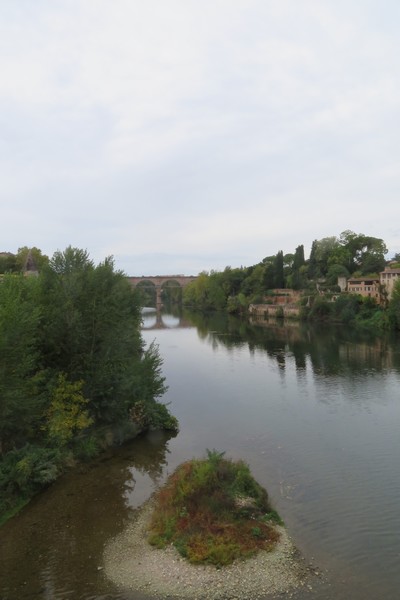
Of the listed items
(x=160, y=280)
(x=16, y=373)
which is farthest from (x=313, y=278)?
(x=16, y=373)

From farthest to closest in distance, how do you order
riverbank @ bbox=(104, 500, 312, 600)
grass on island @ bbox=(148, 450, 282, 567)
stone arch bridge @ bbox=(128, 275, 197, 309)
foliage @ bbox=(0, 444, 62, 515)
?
stone arch bridge @ bbox=(128, 275, 197, 309) < foliage @ bbox=(0, 444, 62, 515) < grass on island @ bbox=(148, 450, 282, 567) < riverbank @ bbox=(104, 500, 312, 600)

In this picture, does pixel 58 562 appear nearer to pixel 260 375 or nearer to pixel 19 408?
pixel 19 408

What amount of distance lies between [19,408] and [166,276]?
113m

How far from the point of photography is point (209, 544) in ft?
38.7

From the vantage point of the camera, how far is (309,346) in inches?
1903

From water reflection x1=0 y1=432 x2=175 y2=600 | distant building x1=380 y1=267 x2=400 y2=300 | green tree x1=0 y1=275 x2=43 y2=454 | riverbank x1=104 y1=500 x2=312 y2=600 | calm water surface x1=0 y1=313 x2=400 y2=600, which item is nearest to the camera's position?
riverbank x1=104 y1=500 x2=312 y2=600

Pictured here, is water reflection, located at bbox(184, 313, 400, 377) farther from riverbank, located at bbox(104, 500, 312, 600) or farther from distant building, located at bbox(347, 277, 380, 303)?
riverbank, located at bbox(104, 500, 312, 600)

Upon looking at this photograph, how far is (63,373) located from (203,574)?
10434 millimetres

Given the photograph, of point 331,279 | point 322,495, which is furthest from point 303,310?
point 322,495

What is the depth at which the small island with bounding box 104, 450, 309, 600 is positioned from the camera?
10664mm

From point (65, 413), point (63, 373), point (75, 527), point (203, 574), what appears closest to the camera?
point (203, 574)

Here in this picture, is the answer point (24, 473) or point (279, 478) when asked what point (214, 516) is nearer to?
point (279, 478)

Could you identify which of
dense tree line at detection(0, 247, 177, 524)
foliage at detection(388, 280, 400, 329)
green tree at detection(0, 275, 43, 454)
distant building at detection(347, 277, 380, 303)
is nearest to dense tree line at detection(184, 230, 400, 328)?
distant building at detection(347, 277, 380, 303)

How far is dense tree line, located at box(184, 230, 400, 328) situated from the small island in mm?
53814
